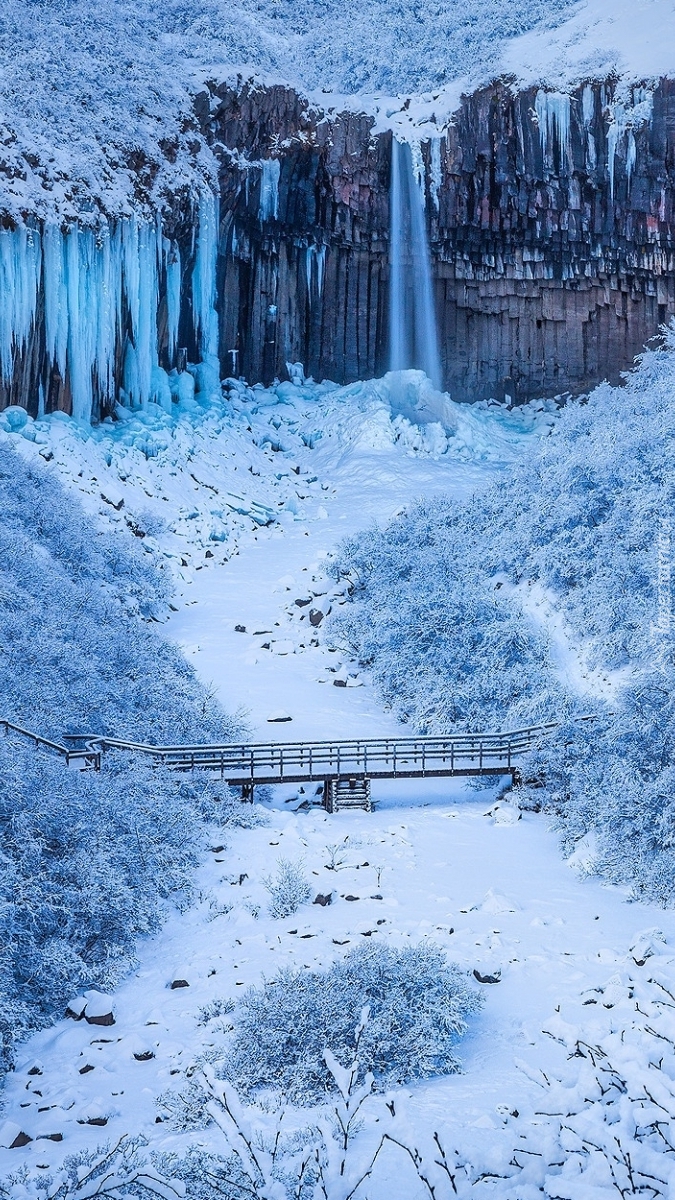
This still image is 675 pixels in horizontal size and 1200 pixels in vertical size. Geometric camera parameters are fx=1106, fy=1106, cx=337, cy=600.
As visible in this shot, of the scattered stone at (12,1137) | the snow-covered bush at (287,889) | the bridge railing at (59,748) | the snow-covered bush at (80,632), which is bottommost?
the scattered stone at (12,1137)

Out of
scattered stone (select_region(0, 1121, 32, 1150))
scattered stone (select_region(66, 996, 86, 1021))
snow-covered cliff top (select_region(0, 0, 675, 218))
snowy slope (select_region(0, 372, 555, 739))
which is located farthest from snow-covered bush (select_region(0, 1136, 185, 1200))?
snow-covered cliff top (select_region(0, 0, 675, 218))

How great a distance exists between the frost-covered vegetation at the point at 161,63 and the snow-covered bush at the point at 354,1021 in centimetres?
2173

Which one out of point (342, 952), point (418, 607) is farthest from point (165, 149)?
point (342, 952)


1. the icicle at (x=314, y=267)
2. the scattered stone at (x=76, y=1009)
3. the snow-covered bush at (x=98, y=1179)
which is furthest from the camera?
the icicle at (x=314, y=267)

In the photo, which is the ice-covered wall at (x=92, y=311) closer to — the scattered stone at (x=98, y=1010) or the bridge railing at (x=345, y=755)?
the bridge railing at (x=345, y=755)

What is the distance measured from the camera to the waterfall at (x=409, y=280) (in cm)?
3291

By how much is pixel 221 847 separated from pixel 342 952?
3.68 metres

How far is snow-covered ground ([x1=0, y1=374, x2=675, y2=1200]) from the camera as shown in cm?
834

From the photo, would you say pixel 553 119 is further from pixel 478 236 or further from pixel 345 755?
pixel 345 755

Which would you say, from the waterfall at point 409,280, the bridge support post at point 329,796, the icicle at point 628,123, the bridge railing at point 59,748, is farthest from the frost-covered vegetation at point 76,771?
the icicle at point 628,123

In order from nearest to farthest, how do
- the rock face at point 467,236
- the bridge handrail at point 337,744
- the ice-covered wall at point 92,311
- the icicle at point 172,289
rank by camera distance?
the bridge handrail at point 337,744, the ice-covered wall at point 92,311, the icicle at point 172,289, the rock face at point 467,236

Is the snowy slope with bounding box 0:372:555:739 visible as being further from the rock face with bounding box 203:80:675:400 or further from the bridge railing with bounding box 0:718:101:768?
the bridge railing with bounding box 0:718:101:768

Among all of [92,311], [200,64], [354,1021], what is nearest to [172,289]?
[92,311]

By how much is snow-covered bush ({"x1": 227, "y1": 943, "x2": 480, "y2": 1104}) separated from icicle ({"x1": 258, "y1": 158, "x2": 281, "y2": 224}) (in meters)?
26.9
